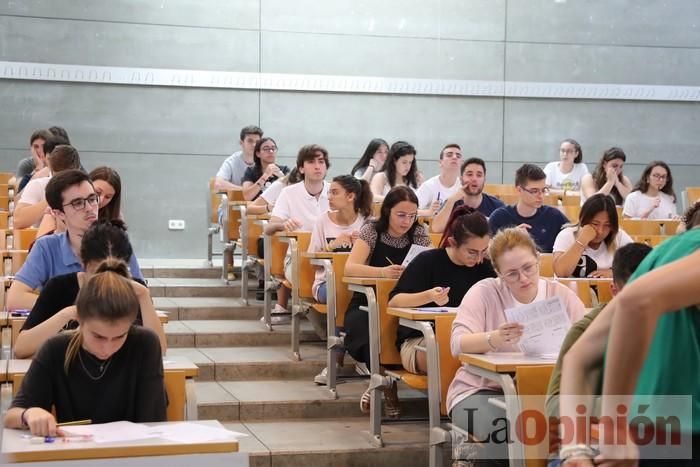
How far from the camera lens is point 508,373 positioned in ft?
10.3

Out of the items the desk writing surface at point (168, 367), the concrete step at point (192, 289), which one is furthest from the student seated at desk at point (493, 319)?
the concrete step at point (192, 289)

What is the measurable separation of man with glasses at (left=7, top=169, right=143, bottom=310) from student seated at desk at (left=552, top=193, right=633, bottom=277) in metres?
2.58

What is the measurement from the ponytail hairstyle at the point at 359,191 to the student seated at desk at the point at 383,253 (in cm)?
79

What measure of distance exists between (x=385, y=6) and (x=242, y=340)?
16.7 ft

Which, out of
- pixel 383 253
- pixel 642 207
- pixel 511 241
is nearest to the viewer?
pixel 511 241

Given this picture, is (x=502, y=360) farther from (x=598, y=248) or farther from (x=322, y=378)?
(x=598, y=248)

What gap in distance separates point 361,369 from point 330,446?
0.89m

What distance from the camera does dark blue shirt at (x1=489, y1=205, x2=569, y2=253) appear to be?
6.23m

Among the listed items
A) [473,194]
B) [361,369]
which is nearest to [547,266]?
[361,369]

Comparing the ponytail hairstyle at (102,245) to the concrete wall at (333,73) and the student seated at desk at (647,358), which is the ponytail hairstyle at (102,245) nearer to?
the student seated at desk at (647,358)

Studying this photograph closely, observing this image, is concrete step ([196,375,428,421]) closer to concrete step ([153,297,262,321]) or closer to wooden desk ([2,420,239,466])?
concrete step ([153,297,262,321])

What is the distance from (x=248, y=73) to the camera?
32.1ft

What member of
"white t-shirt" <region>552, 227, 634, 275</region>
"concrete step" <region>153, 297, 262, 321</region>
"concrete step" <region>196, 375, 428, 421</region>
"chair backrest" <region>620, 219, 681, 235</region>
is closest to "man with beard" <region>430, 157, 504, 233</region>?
"chair backrest" <region>620, 219, 681, 235</region>

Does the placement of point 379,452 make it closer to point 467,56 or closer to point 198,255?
point 198,255
